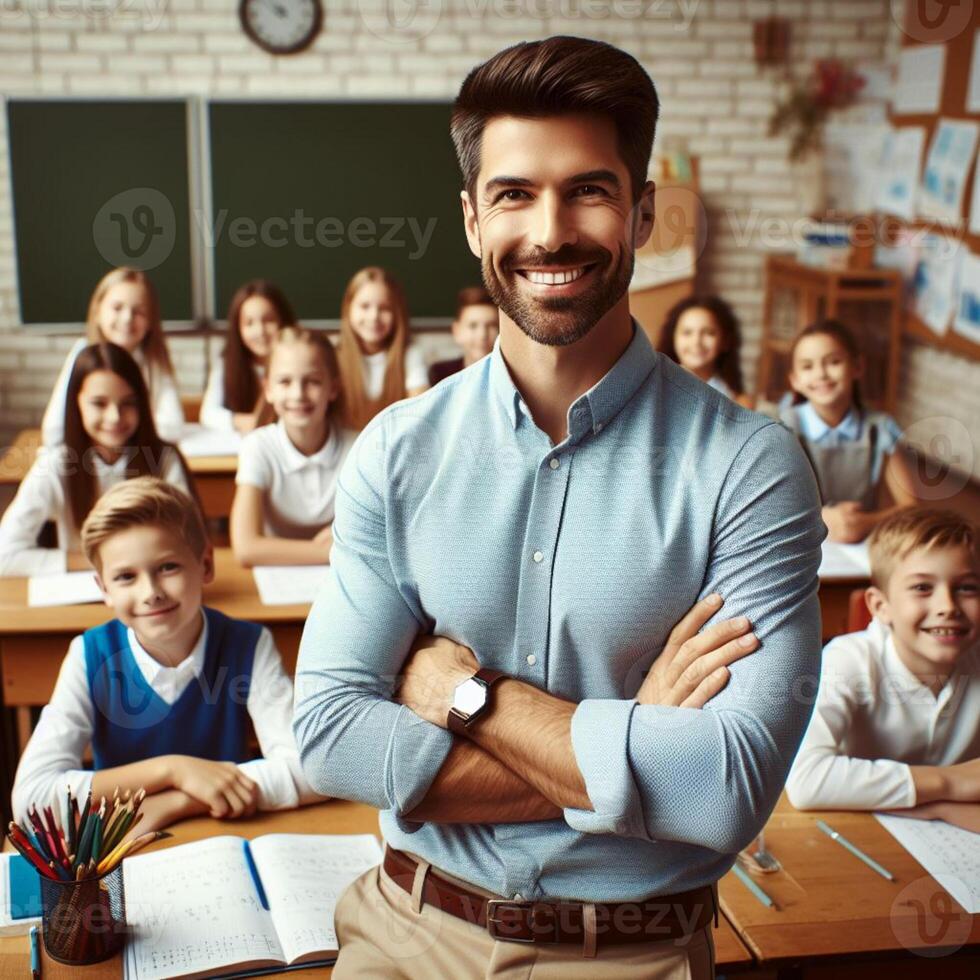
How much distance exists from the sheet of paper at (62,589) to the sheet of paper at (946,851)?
178 cm

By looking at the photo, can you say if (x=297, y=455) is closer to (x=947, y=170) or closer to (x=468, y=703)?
(x=468, y=703)

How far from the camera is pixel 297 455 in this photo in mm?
3424

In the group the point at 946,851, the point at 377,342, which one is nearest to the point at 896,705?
the point at 946,851

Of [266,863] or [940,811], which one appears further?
[940,811]

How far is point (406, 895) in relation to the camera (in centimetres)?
138

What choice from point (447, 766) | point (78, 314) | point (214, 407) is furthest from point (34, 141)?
point (447, 766)

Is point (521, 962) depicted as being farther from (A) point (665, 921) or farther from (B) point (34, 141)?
(B) point (34, 141)

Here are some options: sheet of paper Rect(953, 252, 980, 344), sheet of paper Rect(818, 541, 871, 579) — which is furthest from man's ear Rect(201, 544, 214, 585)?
sheet of paper Rect(953, 252, 980, 344)

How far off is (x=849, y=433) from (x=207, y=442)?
7.43 ft

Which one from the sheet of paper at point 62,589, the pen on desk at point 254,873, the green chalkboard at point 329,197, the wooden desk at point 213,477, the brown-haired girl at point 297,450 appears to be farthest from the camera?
the green chalkboard at point 329,197

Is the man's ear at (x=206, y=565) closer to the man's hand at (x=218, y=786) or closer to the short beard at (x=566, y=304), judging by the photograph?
the man's hand at (x=218, y=786)

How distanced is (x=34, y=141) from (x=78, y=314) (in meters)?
0.93

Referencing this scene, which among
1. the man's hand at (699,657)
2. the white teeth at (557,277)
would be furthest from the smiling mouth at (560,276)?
the man's hand at (699,657)

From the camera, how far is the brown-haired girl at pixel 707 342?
4262mm
